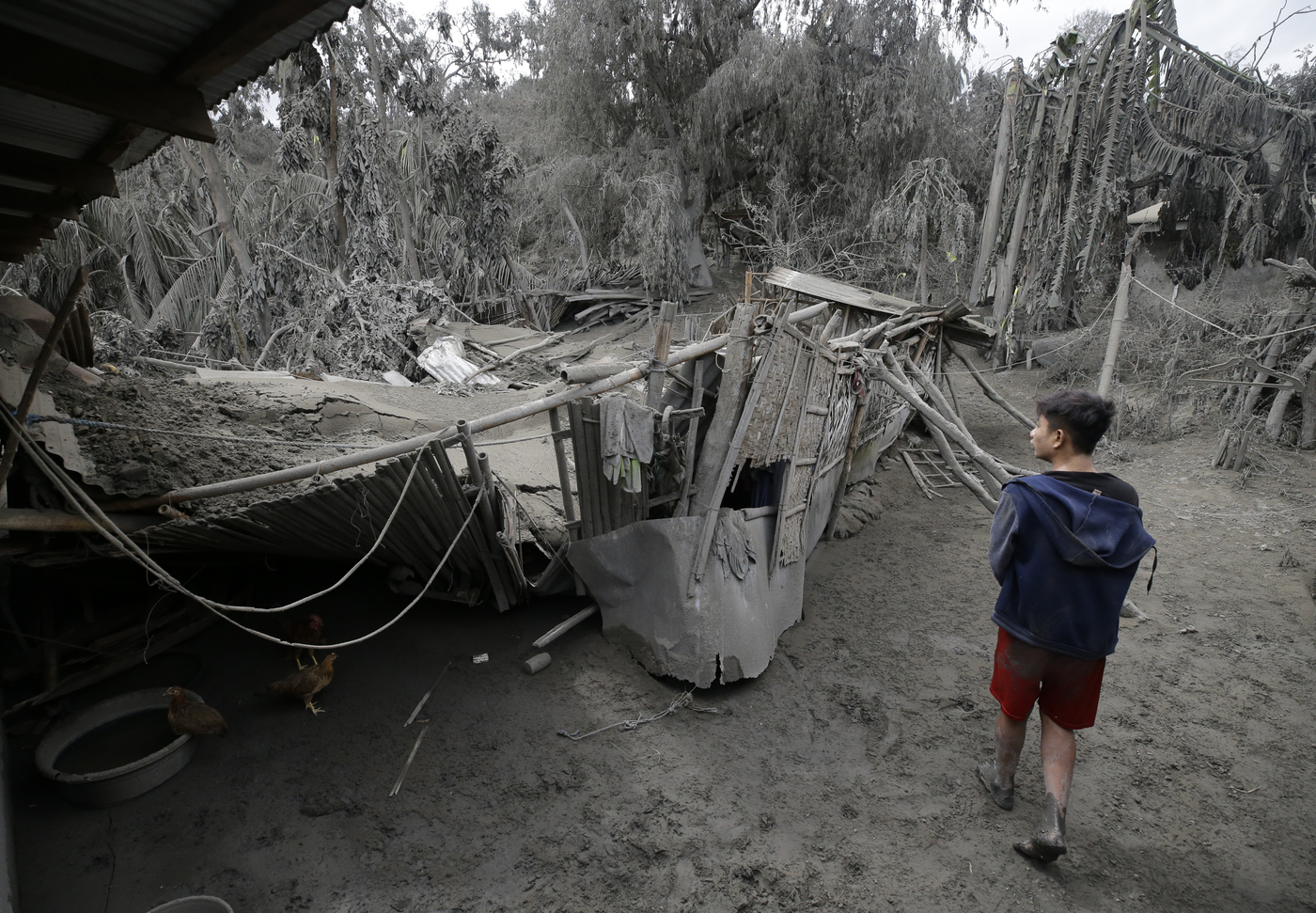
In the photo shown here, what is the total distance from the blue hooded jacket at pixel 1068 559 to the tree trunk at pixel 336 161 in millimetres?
13095

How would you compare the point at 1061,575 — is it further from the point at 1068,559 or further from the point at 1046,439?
the point at 1046,439

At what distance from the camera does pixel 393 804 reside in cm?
354

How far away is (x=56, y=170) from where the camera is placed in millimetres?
2969

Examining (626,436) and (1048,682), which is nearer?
(1048,682)

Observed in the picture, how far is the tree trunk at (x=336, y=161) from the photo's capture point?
11.9m

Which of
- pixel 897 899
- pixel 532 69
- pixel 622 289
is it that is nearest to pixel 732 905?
pixel 897 899

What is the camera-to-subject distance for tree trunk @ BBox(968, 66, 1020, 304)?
11.7 meters

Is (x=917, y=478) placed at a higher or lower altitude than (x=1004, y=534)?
lower

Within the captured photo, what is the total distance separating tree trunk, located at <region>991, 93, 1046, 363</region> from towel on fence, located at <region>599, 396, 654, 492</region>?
1024cm

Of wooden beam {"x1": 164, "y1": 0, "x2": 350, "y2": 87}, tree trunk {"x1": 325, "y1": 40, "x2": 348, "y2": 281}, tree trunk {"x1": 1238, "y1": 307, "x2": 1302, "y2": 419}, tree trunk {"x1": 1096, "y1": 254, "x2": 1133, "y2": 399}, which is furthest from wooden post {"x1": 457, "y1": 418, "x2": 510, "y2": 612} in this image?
tree trunk {"x1": 325, "y1": 40, "x2": 348, "y2": 281}

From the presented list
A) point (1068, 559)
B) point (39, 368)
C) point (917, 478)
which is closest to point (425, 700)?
point (39, 368)

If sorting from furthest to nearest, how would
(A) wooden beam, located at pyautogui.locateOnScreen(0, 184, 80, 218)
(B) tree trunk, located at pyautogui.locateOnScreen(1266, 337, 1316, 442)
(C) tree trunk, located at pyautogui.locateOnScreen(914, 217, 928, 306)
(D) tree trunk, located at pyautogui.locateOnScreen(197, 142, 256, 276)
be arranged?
(C) tree trunk, located at pyautogui.locateOnScreen(914, 217, 928, 306) → (D) tree trunk, located at pyautogui.locateOnScreen(197, 142, 256, 276) → (B) tree trunk, located at pyautogui.locateOnScreen(1266, 337, 1316, 442) → (A) wooden beam, located at pyautogui.locateOnScreen(0, 184, 80, 218)

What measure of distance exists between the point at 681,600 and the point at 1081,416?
2.50 m

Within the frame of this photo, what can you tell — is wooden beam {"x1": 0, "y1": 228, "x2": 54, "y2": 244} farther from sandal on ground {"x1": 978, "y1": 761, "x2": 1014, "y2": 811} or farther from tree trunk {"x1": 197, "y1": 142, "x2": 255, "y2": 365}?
tree trunk {"x1": 197, "y1": 142, "x2": 255, "y2": 365}
